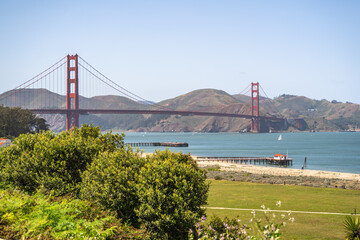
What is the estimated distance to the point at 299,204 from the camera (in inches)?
989

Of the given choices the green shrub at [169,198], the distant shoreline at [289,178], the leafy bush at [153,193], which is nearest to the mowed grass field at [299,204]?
the green shrub at [169,198]

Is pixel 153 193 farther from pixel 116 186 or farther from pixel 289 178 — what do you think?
pixel 289 178

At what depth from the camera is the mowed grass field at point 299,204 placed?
18.5m

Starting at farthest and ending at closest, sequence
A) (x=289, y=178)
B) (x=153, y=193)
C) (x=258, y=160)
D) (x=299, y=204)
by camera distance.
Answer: (x=258, y=160) → (x=289, y=178) → (x=299, y=204) → (x=153, y=193)

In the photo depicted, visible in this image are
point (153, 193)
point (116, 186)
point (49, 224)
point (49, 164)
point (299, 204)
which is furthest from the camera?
point (299, 204)

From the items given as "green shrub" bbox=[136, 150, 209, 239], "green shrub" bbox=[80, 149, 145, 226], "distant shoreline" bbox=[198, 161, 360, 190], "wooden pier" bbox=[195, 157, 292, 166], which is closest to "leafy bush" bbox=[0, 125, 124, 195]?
"green shrub" bbox=[80, 149, 145, 226]

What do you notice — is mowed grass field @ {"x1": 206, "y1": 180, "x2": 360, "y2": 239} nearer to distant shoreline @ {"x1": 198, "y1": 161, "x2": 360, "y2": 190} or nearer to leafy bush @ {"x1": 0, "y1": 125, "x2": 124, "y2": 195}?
distant shoreline @ {"x1": 198, "y1": 161, "x2": 360, "y2": 190}

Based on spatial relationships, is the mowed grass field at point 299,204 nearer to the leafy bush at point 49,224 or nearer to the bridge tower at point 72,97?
the leafy bush at point 49,224

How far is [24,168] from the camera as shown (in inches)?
713

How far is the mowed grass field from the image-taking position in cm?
1845

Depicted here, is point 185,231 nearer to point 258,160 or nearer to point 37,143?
point 37,143

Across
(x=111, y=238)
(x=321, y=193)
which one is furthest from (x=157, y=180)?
(x=321, y=193)

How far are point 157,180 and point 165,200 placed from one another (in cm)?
72

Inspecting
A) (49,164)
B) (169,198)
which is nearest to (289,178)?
(49,164)
